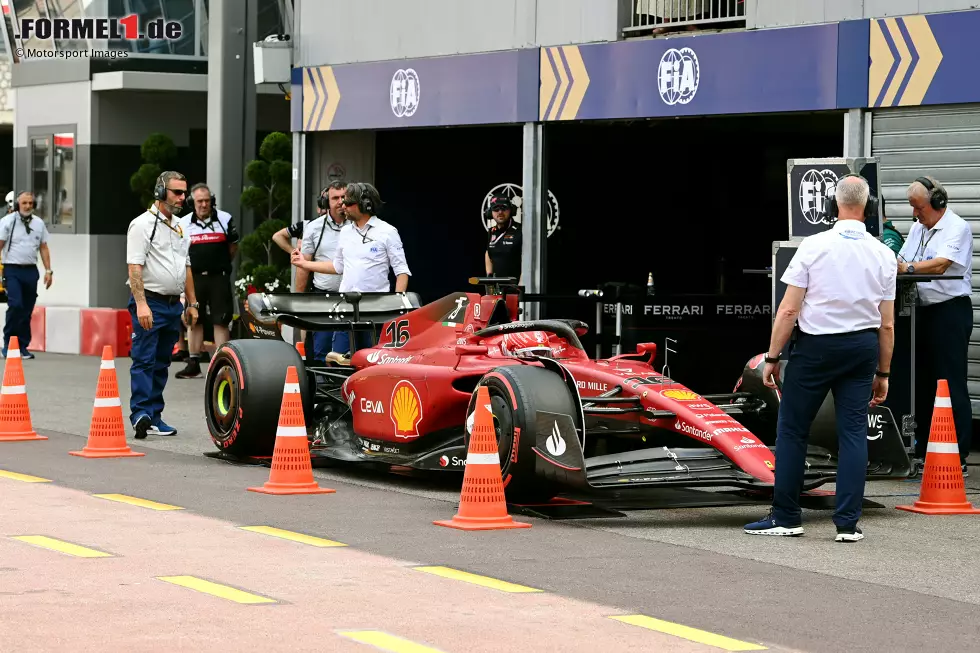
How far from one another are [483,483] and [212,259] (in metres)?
10.0

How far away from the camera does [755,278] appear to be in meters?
20.7

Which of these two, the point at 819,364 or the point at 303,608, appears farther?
the point at 819,364

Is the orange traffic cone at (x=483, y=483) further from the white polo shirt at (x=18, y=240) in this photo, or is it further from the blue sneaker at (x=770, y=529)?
the white polo shirt at (x=18, y=240)

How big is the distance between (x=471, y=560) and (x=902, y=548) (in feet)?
7.26

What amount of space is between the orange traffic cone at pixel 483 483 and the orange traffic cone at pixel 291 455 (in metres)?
1.46

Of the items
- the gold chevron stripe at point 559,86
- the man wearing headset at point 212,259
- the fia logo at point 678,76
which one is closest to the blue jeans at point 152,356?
the gold chevron stripe at point 559,86

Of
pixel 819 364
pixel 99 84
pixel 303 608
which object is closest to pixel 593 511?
pixel 819 364

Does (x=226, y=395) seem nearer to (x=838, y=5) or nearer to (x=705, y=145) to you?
(x=838, y=5)

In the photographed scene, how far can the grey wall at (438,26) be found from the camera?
1577cm

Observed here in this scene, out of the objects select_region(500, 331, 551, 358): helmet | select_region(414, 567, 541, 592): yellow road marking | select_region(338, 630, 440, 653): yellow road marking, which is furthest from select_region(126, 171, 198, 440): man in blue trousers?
select_region(338, 630, 440, 653): yellow road marking

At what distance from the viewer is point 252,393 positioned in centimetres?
1145

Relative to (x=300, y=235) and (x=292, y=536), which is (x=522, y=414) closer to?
(x=292, y=536)

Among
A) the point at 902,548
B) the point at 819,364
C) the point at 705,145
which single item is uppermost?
the point at 705,145

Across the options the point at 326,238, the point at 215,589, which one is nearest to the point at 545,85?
the point at 326,238
